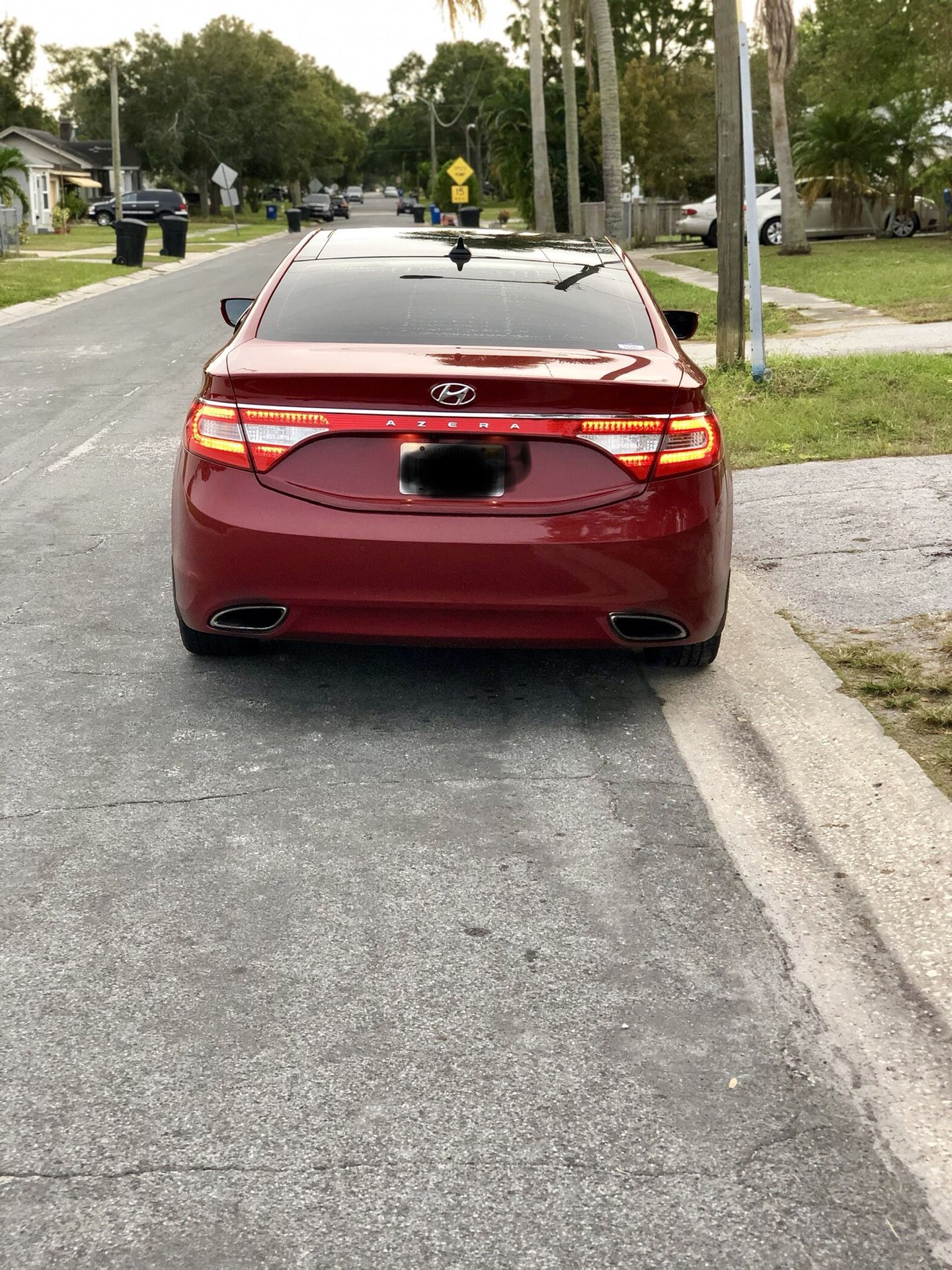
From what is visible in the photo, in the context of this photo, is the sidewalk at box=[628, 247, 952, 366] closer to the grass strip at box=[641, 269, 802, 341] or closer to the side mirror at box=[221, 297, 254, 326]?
the grass strip at box=[641, 269, 802, 341]

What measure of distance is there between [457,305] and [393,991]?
2.95 m

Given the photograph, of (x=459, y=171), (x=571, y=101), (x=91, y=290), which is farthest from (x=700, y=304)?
(x=459, y=171)

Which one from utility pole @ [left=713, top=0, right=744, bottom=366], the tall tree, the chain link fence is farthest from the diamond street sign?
utility pole @ [left=713, top=0, right=744, bottom=366]

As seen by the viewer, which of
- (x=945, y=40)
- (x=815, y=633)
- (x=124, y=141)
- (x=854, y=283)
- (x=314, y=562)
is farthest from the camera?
(x=124, y=141)

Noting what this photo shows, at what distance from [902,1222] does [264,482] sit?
3.02m

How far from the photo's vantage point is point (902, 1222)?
8.46 ft

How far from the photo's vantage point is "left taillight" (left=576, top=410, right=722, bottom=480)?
15.8ft

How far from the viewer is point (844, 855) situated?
4.09 meters

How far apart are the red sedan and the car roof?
1071mm

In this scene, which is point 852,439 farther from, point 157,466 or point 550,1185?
point 550,1185

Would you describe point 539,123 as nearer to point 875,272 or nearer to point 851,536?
point 875,272

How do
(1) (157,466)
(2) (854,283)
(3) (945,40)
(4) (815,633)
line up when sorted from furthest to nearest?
(3) (945,40), (2) (854,283), (1) (157,466), (4) (815,633)

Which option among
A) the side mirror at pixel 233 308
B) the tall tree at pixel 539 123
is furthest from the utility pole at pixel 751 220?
the tall tree at pixel 539 123

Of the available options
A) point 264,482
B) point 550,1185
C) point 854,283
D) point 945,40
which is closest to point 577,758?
point 264,482
